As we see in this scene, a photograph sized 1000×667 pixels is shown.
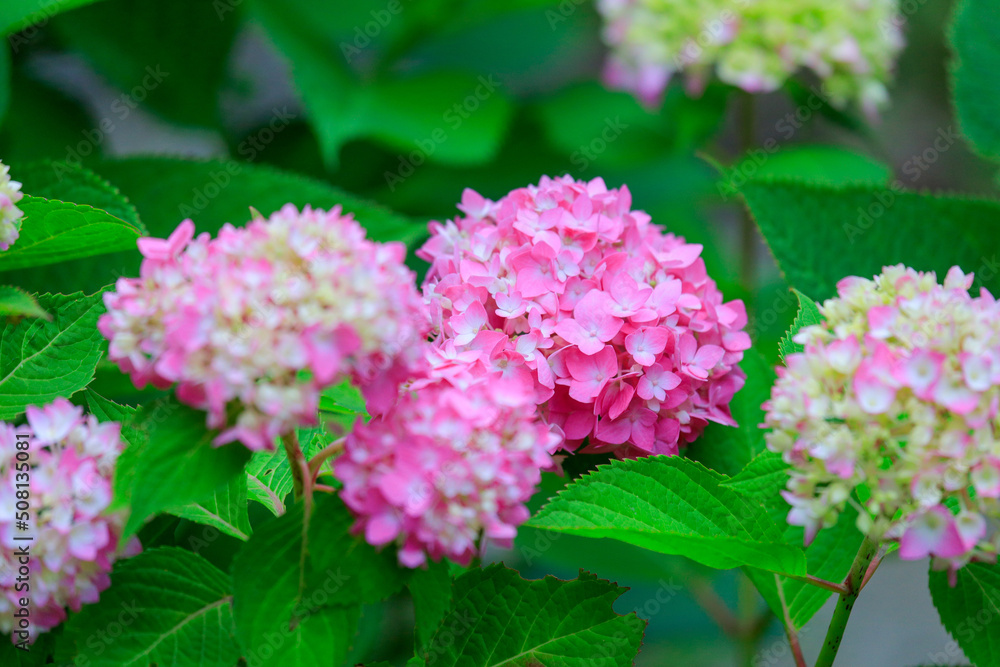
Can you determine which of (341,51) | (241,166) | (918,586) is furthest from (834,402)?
(918,586)

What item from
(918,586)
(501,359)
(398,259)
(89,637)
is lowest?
(918,586)

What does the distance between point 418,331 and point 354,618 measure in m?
0.19

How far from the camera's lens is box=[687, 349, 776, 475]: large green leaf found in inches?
31.4

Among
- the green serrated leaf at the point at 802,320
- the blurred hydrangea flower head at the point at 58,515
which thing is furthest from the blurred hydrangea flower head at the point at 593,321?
the blurred hydrangea flower head at the point at 58,515

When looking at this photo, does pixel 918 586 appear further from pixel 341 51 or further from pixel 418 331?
pixel 418 331

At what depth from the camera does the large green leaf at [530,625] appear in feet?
2.17

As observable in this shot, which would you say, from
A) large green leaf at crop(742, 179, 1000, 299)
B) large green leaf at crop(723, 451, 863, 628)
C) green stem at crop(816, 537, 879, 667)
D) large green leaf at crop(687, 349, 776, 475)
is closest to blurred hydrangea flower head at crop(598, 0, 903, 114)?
large green leaf at crop(742, 179, 1000, 299)

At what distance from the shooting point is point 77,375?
665 millimetres

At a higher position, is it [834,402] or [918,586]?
[834,402]

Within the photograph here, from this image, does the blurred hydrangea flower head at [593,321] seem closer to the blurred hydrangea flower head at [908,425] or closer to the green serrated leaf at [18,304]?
the blurred hydrangea flower head at [908,425]

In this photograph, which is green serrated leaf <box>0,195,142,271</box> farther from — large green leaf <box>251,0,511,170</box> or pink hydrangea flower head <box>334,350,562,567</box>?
large green leaf <box>251,0,511,170</box>

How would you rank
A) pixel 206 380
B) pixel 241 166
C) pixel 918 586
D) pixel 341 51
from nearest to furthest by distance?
1. pixel 206 380
2. pixel 241 166
3. pixel 341 51
4. pixel 918 586

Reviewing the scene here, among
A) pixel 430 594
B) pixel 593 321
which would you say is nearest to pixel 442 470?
pixel 430 594

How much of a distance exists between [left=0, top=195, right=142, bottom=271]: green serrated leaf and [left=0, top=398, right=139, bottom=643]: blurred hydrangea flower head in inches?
7.2
